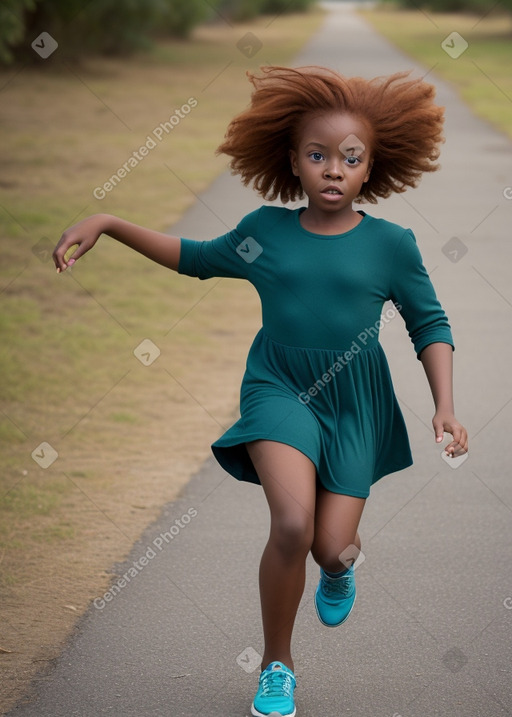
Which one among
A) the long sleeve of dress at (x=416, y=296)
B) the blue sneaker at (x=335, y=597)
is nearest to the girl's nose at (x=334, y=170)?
the long sleeve of dress at (x=416, y=296)

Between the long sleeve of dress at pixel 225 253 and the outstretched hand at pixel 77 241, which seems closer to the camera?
the outstretched hand at pixel 77 241

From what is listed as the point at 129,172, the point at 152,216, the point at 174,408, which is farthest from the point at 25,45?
the point at 174,408

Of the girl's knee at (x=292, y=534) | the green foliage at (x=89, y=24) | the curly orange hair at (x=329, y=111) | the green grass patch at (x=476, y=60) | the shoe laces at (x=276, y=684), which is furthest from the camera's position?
the green foliage at (x=89, y=24)

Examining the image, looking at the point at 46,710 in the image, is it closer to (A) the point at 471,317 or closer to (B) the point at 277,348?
(B) the point at 277,348

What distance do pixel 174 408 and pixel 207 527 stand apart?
5.72 feet

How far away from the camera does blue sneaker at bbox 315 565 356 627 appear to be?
12.1ft

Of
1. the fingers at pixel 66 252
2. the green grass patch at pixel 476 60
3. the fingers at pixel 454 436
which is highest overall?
the green grass patch at pixel 476 60

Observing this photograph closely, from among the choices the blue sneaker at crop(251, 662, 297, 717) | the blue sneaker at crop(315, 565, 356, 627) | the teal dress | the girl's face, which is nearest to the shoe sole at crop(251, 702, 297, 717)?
the blue sneaker at crop(251, 662, 297, 717)

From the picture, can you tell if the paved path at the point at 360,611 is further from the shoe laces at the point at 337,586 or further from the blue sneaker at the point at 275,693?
the shoe laces at the point at 337,586

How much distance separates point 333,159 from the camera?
3.49 metres

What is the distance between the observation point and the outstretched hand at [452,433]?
11.0ft

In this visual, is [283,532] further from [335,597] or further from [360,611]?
[360,611]

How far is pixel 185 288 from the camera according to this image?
372 inches

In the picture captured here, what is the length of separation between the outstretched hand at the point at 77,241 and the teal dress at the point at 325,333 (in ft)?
1.49
